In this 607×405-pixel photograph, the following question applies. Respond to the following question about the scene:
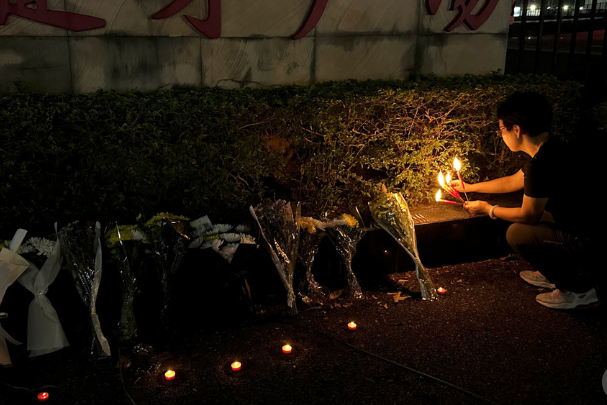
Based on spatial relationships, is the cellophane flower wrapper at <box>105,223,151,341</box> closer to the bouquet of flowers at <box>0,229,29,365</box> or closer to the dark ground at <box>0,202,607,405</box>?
the dark ground at <box>0,202,607,405</box>

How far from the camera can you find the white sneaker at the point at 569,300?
4809 mm

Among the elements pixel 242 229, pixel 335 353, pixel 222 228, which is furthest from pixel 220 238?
pixel 335 353

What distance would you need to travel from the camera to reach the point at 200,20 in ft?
20.6

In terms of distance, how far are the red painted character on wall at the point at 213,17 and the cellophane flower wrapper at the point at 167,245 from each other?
272 centimetres

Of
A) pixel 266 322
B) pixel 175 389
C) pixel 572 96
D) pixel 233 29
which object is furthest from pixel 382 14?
pixel 175 389

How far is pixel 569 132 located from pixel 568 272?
2852 millimetres

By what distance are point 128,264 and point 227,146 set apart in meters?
1.54

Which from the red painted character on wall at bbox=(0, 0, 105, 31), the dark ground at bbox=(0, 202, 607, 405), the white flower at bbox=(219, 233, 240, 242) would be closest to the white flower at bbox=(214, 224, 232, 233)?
the white flower at bbox=(219, 233, 240, 242)

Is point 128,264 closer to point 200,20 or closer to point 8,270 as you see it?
point 8,270

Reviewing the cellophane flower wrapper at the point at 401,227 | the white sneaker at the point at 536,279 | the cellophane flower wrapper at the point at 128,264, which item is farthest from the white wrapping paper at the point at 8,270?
the white sneaker at the point at 536,279

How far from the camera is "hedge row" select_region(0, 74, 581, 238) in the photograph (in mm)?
4852

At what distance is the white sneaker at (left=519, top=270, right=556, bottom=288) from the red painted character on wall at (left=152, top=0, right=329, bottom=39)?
3701 millimetres

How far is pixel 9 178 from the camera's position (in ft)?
15.6

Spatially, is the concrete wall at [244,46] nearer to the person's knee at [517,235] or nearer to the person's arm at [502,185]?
the person's arm at [502,185]
